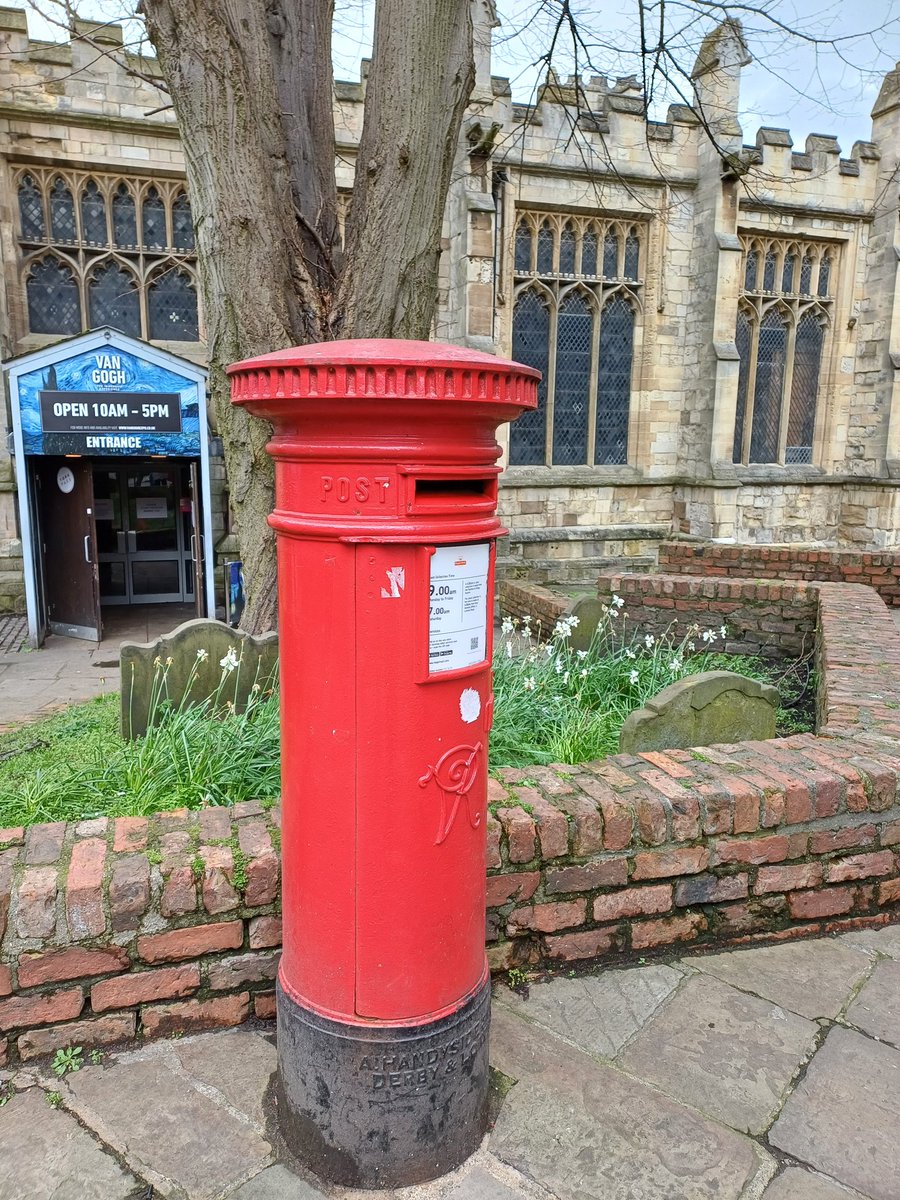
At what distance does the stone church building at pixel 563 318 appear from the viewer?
947cm

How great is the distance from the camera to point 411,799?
186 centimetres

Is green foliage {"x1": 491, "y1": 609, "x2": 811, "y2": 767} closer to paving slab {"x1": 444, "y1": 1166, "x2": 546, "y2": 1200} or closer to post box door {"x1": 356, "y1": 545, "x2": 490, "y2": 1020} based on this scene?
post box door {"x1": 356, "y1": 545, "x2": 490, "y2": 1020}

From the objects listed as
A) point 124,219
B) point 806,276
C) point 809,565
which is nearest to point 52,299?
point 124,219

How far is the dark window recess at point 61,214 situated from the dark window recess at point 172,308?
1116mm

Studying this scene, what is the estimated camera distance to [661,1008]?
2.62 m

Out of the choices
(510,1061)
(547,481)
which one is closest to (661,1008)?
(510,1061)

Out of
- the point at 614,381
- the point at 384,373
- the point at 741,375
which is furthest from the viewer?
the point at 741,375

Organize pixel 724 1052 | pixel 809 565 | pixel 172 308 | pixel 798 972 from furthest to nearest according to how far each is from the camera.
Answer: pixel 172 308 < pixel 809 565 < pixel 798 972 < pixel 724 1052

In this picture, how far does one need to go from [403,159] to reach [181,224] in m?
8.05

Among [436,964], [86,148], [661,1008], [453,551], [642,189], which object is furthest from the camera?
[642,189]

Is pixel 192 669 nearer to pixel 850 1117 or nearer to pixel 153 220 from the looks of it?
pixel 850 1117

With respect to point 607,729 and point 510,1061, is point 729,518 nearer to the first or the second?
point 607,729

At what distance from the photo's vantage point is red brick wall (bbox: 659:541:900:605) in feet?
28.8

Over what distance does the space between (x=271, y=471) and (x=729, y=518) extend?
10049 mm
